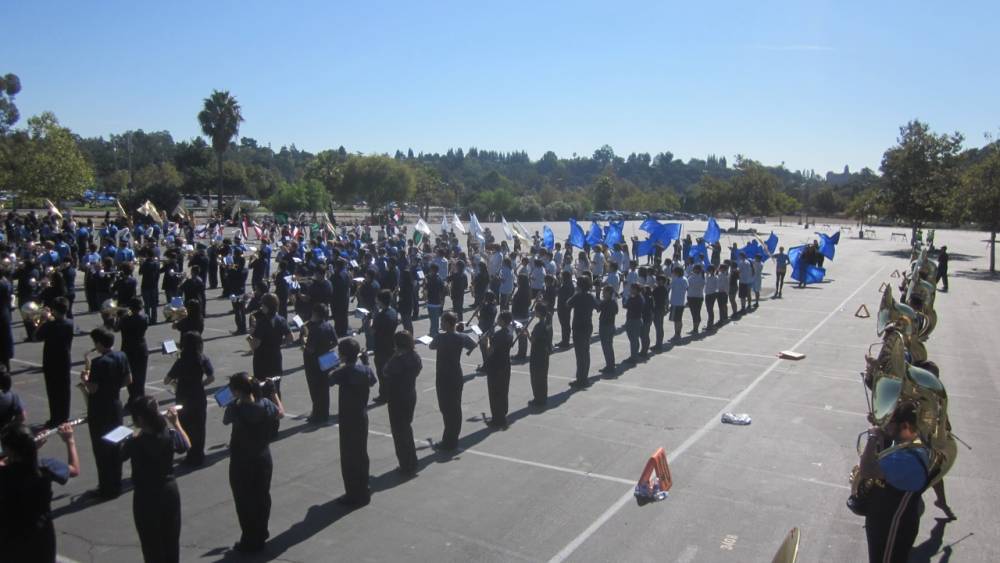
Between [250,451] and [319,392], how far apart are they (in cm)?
388

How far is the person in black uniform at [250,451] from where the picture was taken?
21.5 ft

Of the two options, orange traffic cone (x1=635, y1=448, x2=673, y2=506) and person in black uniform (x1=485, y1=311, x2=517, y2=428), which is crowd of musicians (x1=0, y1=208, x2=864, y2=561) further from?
orange traffic cone (x1=635, y1=448, x2=673, y2=506)

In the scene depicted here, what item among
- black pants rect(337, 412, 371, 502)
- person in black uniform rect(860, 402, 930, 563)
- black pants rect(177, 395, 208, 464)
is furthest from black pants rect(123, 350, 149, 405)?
person in black uniform rect(860, 402, 930, 563)

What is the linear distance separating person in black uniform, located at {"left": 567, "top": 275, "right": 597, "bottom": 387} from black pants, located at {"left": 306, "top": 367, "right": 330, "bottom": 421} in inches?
177

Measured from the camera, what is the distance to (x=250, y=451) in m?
6.54

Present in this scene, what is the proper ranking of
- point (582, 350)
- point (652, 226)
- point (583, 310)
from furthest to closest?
1. point (652, 226)
2. point (583, 310)
3. point (582, 350)

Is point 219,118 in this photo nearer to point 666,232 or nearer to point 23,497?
point 666,232

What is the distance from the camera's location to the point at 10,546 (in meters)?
4.93

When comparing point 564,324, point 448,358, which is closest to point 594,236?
point 564,324

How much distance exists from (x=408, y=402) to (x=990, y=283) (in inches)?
1273

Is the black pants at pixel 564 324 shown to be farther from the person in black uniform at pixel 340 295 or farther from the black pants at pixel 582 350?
the person in black uniform at pixel 340 295

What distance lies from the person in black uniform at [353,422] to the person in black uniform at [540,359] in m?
4.41

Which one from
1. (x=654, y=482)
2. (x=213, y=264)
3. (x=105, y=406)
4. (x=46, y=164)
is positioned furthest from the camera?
(x=46, y=164)

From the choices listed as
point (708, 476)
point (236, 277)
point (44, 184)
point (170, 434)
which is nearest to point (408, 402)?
point (170, 434)
